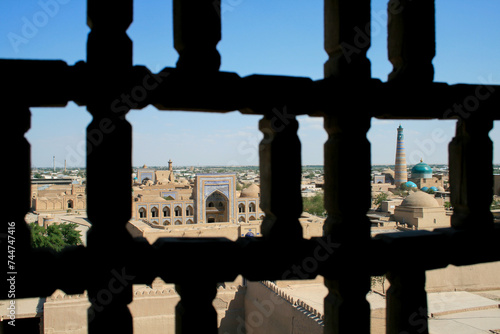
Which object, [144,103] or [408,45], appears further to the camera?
[408,45]

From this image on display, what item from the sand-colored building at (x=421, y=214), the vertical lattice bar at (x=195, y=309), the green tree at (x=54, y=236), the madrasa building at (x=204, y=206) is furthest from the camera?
the madrasa building at (x=204, y=206)

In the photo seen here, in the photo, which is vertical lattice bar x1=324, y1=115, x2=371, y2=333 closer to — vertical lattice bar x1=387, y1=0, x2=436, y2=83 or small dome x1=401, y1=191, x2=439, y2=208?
vertical lattice bar x1=387, y1=0, x2=436, y2=83

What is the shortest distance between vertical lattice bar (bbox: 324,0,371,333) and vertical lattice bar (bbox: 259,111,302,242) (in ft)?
0.91

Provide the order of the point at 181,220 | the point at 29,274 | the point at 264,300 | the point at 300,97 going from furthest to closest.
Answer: the point at 181,220 < the point at 264,300 < the point at 300,97 < the point at 29,274

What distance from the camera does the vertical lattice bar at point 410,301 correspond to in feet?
9.71

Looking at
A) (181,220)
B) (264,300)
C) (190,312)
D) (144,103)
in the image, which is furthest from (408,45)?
(181,220)

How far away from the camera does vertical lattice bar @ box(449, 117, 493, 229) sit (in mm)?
3072

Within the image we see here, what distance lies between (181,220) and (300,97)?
96.6 ft

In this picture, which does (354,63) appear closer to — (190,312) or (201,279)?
(201,279)

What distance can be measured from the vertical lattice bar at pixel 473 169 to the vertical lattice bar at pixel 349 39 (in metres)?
0.94

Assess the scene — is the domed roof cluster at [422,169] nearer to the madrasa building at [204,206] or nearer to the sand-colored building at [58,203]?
the madrasa building at [204,206]

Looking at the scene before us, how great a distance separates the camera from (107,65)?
2.41 m

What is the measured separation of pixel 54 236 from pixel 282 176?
20.8 metres

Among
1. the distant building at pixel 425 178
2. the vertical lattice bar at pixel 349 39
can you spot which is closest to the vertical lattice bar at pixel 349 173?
the vertical lattice bar at pixel 349 39
